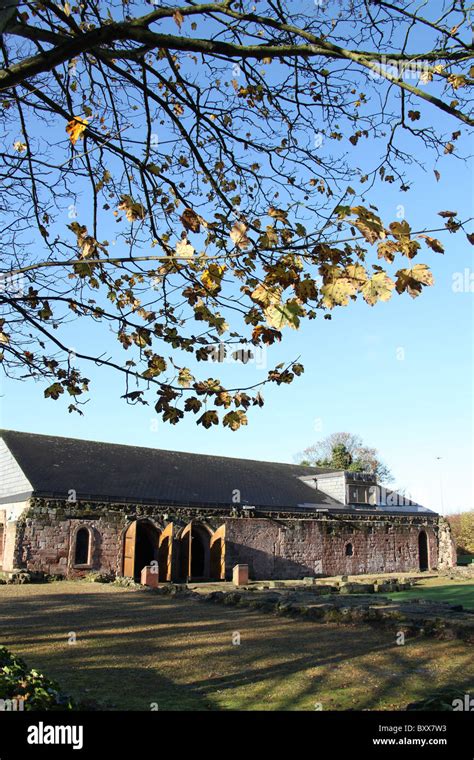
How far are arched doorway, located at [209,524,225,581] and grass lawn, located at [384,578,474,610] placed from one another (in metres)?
7.85

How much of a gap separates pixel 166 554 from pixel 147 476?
462cm

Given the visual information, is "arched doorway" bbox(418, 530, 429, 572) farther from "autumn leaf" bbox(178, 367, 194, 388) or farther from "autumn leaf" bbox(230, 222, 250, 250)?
"autumn leaf" bbox(230, 222, 250, 250)

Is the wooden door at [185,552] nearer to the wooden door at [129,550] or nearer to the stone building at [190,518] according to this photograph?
the stone building at [190,518]

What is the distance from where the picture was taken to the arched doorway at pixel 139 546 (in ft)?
78.2

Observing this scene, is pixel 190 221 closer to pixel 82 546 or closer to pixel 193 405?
pixel 193 405

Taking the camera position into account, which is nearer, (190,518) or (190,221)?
(190,221)

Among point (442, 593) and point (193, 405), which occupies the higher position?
point (193, 405)

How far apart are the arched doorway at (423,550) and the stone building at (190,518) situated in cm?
6

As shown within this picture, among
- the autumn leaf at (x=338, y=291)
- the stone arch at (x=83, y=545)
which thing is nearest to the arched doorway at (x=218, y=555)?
the stone arch at (x=83, y=545)

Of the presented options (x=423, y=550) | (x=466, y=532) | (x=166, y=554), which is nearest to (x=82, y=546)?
(x=166, y=554)

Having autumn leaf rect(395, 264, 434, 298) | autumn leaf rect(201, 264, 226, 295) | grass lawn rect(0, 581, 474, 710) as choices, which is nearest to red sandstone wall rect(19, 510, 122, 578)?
grass lawn rect(0, 581, 474, 710)

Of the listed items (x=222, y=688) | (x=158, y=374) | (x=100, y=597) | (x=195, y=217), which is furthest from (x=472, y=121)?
(x=100, y=597)

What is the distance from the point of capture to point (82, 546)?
2348 cm
